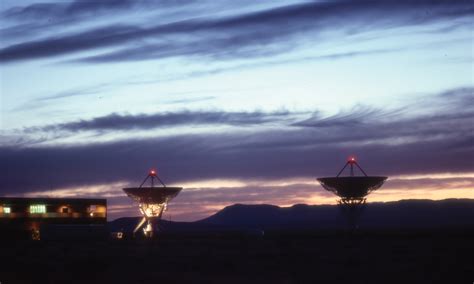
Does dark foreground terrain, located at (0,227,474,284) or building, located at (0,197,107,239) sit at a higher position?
building, located at (0,197,107,239)

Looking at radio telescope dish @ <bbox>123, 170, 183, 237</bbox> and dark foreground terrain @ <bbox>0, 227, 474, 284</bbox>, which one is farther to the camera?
radio telescope dish @ <bbox>123, 170, 183, 237</bbox>

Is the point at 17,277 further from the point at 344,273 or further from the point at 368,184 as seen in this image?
the point at 368,184

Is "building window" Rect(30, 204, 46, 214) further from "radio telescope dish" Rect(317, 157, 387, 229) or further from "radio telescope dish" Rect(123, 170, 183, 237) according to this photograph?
"radio telescope dish" Rect(317, 157, 387, 229)

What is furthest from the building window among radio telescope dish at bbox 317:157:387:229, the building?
radio telescope dish at bbox 317:157:387:229

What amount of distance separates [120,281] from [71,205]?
109 m

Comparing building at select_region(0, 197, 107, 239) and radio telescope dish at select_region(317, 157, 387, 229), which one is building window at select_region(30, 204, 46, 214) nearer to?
building at select_region(0, 197, 107, 239)

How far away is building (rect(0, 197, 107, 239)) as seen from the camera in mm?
147650

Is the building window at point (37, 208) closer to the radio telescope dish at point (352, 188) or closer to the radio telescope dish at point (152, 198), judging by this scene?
the radio telescope dish at point (152, 198)

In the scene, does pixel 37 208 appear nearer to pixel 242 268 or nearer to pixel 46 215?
pixel 46 215

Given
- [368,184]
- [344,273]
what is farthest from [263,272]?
[368,184]

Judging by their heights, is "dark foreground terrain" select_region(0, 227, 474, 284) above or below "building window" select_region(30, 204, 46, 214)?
below

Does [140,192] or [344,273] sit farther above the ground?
[140,192]

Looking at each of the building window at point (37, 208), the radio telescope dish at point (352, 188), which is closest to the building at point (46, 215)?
the building window at point (37, 208)

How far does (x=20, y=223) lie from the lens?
154375 millimetres
